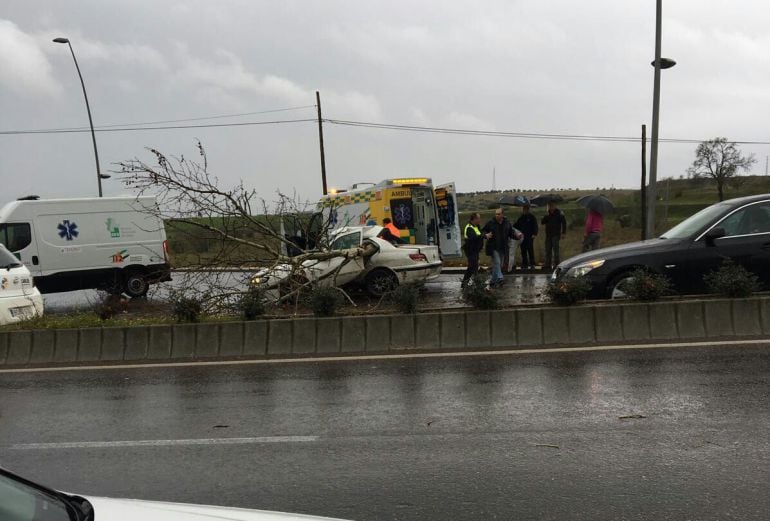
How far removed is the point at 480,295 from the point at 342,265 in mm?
3630

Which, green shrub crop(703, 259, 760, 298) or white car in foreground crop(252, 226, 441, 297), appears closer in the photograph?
green shrub crop(703, 259, 760, 298)

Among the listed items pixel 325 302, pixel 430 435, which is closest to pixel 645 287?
pixel 325 302

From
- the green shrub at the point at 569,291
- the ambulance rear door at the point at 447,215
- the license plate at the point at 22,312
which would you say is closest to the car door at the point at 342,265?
the green shrub at the point at 569,291

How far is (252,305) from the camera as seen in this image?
862 cm

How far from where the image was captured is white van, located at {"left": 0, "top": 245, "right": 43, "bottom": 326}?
9820 mm

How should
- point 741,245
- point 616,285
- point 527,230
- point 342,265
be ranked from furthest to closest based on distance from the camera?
point 527,230 → point 342,265 → point 616,285 → point 741,245

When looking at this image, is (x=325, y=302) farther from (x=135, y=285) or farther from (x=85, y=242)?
(x=85, y=242)

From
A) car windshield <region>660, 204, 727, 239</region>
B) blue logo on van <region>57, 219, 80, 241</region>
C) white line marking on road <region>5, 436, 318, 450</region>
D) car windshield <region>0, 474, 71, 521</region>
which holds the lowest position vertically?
white line marking on road <region>5, 436, 318, 450</region>

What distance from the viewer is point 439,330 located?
8125 millimetres

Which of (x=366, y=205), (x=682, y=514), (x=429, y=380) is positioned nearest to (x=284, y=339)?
(x=429, y=380)

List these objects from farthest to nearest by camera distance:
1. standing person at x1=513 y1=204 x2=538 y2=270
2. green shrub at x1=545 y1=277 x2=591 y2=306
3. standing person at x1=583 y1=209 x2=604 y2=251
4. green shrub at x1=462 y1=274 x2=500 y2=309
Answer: standing person at x1=513 y1=204 x2=538 y2=270, standing person at x1=583 y1=209 x2=604 y2=251, green shrub at x1=462 y1=274 x2=500 y2=309, green shrub at x1=545 y1=277 x2=591 y2=306

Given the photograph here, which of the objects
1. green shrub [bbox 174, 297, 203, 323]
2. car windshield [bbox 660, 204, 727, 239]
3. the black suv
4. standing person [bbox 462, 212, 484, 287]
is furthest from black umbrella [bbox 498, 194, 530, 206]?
green shrub [bbox 174, 297, 203, 323]

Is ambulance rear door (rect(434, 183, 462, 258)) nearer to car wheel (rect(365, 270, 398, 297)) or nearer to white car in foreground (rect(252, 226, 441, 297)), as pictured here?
white car in foreground (rect(252, 226, 441, 297))

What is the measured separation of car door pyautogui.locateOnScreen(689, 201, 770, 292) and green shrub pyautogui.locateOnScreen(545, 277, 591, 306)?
1.61 meters
